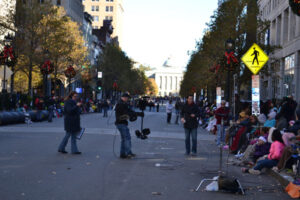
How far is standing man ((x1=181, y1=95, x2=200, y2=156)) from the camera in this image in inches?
676

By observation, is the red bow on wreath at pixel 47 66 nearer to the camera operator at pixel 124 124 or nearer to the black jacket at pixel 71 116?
the black jacket at pixel 71 116

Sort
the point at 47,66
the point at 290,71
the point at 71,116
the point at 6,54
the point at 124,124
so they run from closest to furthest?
the point at 124,124 < the point at 71,116 < the point at 6,54 < the point at 47,66 < the point at 290,71

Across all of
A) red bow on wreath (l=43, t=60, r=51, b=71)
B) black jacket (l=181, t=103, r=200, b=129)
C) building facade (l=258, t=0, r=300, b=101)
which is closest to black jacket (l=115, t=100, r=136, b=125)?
black jacket (l=181, t=103, r=200, b=129)

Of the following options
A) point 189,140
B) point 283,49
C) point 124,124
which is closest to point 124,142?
point 124,124

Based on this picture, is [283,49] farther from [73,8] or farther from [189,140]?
[73,8]

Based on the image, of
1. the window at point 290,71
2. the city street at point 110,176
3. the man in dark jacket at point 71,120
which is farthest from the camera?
the window at point 290,71

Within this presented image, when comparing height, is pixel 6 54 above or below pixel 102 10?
below

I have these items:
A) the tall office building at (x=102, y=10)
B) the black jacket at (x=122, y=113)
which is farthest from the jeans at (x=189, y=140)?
the tall office building at (x=102, y=10)

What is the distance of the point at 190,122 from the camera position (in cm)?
1723

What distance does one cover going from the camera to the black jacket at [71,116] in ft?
53.9

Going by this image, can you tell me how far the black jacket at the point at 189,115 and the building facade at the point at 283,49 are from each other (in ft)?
83.8

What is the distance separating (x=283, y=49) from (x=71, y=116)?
39741 millimetres

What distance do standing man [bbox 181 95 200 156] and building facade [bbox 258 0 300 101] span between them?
25.6 m

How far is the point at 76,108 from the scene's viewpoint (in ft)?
54.1
